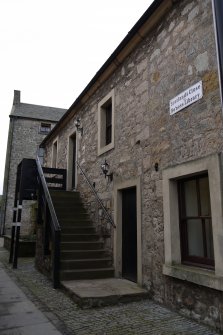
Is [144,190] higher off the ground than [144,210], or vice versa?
[144,190]

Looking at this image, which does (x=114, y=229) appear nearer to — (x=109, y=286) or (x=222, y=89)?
(x=109, y=286)

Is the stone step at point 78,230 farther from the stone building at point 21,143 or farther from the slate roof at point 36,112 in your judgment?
the slate roof at point 36,112

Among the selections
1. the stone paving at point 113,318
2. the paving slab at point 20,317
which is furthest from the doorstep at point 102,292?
the paving slab at point 20,317

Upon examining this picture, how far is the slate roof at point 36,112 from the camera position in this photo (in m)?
22.2

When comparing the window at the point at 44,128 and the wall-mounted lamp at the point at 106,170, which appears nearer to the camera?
the wall-mounted lamp at the point at 106,170

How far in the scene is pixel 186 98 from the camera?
437 cm

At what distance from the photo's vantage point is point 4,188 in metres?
20.6

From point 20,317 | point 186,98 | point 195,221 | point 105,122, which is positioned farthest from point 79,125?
point 20,317

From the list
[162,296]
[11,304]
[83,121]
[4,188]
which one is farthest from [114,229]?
[4,188]

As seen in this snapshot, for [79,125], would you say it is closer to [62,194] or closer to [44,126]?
[62,194]

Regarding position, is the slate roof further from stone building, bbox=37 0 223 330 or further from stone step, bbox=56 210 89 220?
stone building, bbox=37 0 223 330

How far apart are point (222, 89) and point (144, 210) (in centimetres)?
301

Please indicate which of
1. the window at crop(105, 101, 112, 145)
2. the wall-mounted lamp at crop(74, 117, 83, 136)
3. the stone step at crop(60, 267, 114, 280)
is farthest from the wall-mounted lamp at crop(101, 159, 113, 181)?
the wall-mounted lamp at crop(74, 117, 83, 136)

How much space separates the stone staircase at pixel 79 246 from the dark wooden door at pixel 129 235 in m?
0.43
